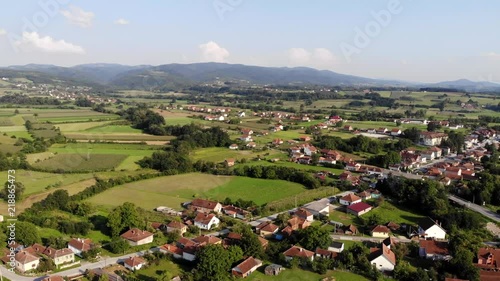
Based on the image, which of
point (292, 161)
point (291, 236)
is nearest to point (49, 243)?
point (291, 236)

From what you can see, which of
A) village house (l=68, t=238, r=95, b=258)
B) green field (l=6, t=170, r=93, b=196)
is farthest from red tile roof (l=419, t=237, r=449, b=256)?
green field (l=6, t=170, r=93, b=196)

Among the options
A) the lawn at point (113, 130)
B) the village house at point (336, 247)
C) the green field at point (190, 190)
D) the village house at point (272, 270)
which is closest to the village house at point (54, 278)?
the village house at point (272, 270)

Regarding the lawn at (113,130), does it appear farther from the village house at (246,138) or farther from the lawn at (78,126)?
the village house at (246,138)

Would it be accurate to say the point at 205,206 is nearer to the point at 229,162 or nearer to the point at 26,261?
the point at 26,261

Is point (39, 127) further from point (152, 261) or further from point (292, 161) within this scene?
point (152, 261)

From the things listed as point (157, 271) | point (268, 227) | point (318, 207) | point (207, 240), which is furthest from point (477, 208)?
point (157, 271)

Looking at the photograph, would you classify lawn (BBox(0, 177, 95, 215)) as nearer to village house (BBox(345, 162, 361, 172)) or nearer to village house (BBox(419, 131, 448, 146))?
village house (BBox(345, 162, 361, 172))
